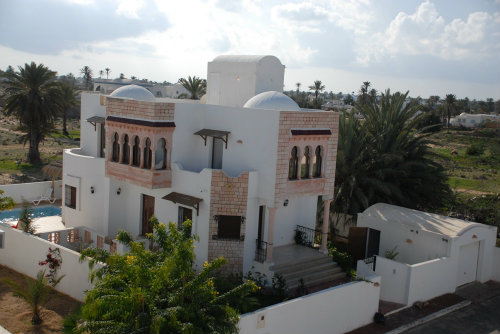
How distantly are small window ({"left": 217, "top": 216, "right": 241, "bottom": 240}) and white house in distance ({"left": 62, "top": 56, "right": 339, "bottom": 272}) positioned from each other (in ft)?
0.10

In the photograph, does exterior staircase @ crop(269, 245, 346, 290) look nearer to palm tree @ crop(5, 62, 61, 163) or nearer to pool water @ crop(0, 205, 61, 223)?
pool water @ crop(0, 205, 61, 223)

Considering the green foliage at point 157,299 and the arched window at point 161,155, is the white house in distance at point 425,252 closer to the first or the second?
the green foliage at point 157,299

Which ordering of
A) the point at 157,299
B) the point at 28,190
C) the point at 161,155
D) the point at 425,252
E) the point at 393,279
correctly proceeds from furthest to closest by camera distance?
the point at 28,190 → the point at 161,155 → the point at 425,252 → the point at 393,279 → the point at 157,299

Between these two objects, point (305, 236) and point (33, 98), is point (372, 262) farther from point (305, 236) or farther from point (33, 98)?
point (33, 98)

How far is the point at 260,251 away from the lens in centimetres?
1683

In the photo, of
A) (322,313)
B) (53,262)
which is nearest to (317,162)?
(322,313)

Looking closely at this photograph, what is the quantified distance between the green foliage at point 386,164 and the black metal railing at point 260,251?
16.9 feet

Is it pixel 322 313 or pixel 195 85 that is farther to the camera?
pixel 195 85

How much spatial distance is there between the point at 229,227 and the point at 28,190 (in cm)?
1366

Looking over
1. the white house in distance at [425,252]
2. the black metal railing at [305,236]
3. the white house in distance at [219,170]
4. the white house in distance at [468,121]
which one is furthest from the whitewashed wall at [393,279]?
the white house in distance at [468,121]

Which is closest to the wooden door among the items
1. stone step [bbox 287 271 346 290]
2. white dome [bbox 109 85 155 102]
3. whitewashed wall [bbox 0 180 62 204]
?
white dome [bbox 109 85 155 102]

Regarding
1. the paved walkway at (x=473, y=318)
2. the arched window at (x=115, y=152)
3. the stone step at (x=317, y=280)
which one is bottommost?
the paved walkway at (x=473, y=318)

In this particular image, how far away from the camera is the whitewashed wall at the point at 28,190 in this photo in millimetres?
24703

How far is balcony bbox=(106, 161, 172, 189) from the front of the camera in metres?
16.8
